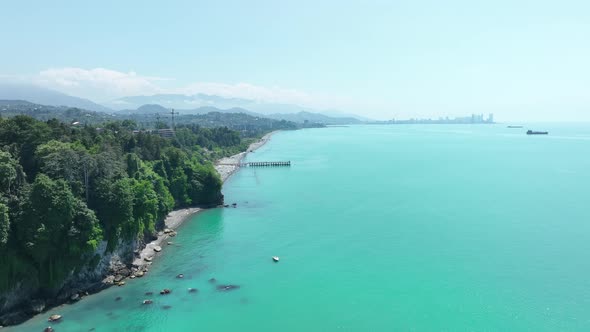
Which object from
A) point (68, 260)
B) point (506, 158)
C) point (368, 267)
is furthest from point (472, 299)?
point (506, 158)

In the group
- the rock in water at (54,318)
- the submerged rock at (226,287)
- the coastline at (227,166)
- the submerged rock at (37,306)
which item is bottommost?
the submerged rock at (226,287)

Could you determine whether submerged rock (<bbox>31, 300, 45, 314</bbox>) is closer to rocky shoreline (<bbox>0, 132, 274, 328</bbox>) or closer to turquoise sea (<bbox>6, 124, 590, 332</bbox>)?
rocky shoreline (<bbox>0, 132, 274, 328</bbox>)

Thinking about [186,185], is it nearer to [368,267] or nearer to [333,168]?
[368,267]

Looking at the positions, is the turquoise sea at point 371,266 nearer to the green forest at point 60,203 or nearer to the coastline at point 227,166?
the green forest at point 60,203

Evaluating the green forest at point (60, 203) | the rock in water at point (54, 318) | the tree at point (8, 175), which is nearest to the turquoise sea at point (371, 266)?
the rock in water at point (54, 318)

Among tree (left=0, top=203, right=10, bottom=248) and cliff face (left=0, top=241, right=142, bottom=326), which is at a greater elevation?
tree (left=0, top=203, right=10, bottom=248)

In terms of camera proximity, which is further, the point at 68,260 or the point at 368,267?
the point at 368,267

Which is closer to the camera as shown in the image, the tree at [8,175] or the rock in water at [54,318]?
the rock in water at [54,318]

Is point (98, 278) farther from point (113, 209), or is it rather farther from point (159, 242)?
point (159, 242)

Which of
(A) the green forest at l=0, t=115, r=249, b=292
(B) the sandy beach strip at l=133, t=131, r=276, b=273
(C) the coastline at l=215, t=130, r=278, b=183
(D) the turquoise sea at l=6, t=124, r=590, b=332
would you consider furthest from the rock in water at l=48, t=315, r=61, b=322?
(C) the coastline at l=215, t=130, r=278, b=183
